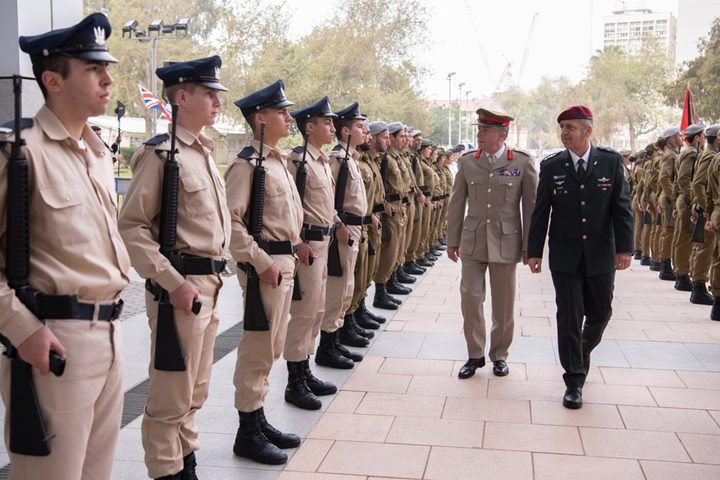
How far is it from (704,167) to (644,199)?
13.3ft

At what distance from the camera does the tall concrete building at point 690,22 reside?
3248 inches

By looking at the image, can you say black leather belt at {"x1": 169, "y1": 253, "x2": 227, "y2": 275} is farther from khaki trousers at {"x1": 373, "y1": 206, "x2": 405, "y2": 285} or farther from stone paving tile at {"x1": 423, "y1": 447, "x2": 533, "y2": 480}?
khaki trousers at {"x1": 373, "y1": 206, "x2": 405, "y2": 285}

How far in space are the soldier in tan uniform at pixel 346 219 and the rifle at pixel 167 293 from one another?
2.55m

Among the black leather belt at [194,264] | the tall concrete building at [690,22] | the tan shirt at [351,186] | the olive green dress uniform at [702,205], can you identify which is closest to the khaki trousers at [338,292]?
the tan shirt at [351,186]

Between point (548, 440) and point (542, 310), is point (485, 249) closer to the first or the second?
point (548, 440)

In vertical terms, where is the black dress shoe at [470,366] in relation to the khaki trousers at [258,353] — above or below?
below

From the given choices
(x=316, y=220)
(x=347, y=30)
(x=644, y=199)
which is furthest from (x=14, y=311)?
(x=347, y=30)

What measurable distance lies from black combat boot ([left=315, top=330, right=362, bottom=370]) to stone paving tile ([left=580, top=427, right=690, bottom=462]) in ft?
6.31

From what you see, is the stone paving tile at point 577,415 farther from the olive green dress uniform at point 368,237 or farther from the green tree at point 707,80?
the green tree at point 707,80

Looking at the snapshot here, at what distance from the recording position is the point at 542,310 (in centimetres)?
862

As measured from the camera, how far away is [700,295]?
9.05m

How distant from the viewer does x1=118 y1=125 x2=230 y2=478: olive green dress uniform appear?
3225 millimetres

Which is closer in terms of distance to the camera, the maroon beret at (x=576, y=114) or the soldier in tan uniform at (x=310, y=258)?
the soldier in tan uniform at (x=310, y=258)

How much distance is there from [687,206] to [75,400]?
8590mm
